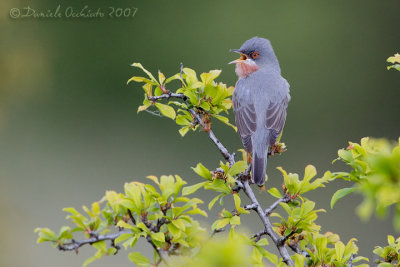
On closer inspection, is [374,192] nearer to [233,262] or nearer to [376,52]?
[233,262]

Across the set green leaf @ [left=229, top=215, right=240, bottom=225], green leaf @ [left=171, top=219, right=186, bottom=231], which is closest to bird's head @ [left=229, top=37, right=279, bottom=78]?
green leaf @ [left=229, top=215, right=240, bottom=225]

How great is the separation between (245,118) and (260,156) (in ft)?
1.55

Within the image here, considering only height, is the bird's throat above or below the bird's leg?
above

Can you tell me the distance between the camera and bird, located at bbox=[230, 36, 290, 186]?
2902mm

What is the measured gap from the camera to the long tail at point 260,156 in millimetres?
2500

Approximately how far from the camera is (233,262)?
2.89 feet

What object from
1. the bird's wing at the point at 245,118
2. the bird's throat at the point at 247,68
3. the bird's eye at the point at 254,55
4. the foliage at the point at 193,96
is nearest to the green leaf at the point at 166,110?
the foliage at the point at 193,96

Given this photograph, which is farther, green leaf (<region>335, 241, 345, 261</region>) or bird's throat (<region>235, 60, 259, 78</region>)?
bird's throat (<region>235, 60, 259, 78</region>)

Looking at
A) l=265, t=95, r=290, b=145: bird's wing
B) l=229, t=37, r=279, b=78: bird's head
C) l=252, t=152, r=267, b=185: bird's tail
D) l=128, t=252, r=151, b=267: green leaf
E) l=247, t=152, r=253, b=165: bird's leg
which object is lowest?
l=128, t=252, r=151, b=267: green leaf

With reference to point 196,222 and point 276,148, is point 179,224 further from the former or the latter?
point 276,148

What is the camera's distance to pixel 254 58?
3727 millimetres

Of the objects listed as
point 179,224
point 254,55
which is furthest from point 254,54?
point 179,224

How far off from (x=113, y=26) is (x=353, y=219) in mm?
4060

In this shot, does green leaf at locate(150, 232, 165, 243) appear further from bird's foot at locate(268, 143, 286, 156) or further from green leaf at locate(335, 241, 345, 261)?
bird's foot at locate(268, 143, 286, 156)
